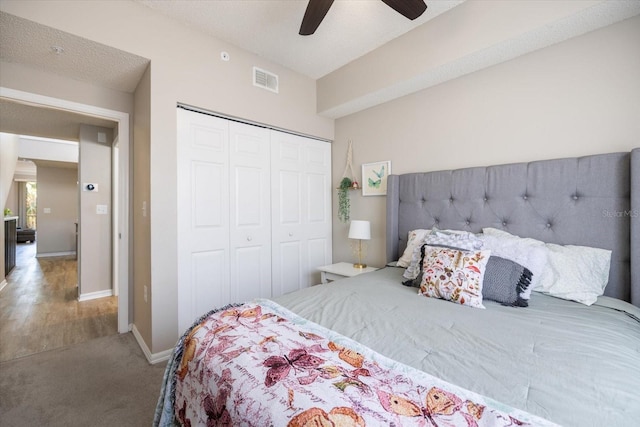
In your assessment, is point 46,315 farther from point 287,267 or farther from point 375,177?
point 375,177

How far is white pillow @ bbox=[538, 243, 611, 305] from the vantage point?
5.05ft

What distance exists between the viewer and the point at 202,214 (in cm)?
245

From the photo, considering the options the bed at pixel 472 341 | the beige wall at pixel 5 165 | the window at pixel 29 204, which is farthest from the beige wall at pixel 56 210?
the bed at pixel 472 341

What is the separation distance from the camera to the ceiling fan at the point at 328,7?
1647 millimetres

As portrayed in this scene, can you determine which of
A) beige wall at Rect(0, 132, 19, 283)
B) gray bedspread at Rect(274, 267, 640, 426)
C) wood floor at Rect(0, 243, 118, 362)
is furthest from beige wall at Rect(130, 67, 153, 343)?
beige wall at Rect(0, 132, 19, 283)

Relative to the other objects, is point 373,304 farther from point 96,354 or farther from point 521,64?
point 96,354

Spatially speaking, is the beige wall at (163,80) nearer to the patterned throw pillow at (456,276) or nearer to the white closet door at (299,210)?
the white closet door at (299,210)

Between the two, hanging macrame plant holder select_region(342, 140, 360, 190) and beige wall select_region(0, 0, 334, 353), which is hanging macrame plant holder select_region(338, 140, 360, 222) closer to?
hanging macrame plant holder select_region(342, 140, 360, 190)

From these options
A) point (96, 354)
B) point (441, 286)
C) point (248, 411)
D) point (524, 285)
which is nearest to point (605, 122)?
point (524, 285)

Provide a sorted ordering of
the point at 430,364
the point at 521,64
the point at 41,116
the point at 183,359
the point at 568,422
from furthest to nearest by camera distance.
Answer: the point at 41,116
the point at 521,64
the point at 183,359
the point at 430,364
the point at 568,422

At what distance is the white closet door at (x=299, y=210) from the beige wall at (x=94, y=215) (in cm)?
256

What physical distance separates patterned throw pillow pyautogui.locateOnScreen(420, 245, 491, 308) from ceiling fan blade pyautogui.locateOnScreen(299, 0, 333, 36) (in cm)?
162

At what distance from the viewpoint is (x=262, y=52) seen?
2688mm

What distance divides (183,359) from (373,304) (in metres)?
0.93
